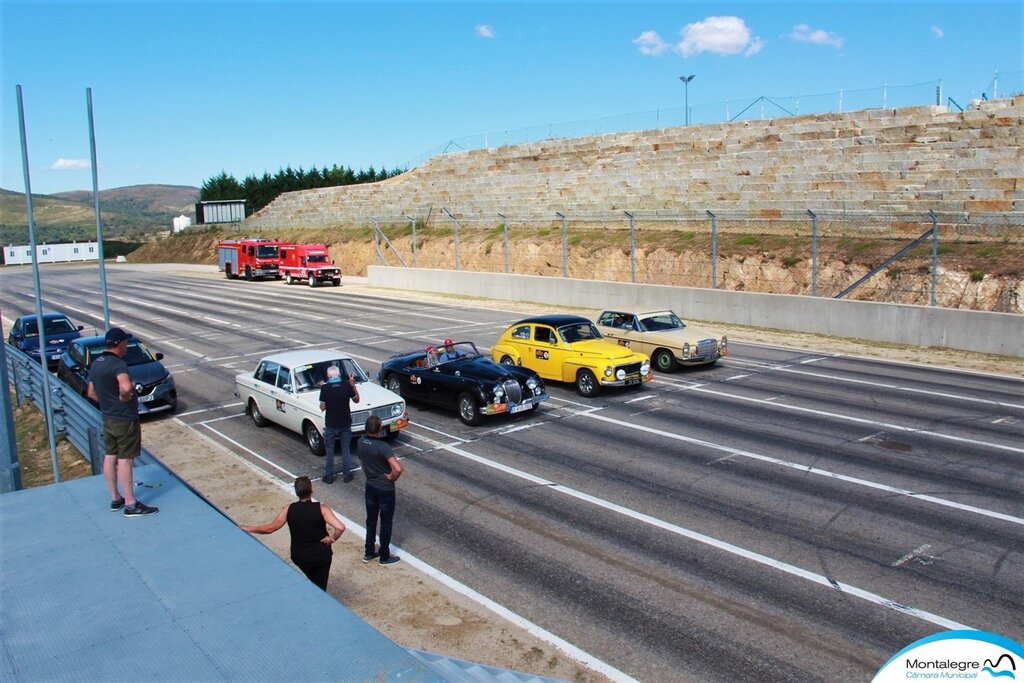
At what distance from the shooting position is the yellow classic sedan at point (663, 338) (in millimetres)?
19734

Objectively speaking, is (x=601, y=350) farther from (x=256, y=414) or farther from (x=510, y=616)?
(x=510, y=616)

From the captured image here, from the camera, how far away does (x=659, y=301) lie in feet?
100

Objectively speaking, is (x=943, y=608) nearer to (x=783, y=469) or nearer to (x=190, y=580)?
(x=783, y=469)

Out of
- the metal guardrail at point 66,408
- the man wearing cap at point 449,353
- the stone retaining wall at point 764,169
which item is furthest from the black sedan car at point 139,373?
the stone retaining wall at point 764,169

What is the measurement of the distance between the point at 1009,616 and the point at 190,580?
7.76m

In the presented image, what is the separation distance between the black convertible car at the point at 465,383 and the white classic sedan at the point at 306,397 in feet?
4.54

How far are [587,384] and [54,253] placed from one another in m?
85.2

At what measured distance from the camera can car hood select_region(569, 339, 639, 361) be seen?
57.9 ft

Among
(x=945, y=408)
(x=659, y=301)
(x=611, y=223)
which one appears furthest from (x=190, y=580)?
(x=611, y=223)

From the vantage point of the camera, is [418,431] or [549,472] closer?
[549,472]

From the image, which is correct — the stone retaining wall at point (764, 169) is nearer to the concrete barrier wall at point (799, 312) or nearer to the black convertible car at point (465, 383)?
the concrete barrier wall at point (799, 312)

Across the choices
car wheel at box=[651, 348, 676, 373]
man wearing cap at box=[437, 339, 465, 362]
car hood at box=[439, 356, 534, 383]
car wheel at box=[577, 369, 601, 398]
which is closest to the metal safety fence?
car wheel at box=[651, 348, 676, 373]

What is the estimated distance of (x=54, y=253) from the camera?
85.6m

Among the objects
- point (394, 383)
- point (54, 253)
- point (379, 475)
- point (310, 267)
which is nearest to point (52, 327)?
point (394, 383)
